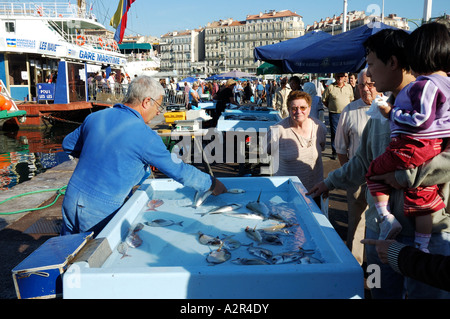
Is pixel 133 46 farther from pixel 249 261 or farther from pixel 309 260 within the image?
pixel 309 260

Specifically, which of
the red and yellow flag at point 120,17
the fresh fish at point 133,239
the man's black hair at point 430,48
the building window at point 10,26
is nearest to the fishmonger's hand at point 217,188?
the fresh fish at point 133,239

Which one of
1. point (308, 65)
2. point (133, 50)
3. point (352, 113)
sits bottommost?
point (352, 113)

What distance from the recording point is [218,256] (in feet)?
6.63

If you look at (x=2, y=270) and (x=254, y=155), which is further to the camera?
(x=254, y=155)

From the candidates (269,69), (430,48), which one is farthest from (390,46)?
(269,69)

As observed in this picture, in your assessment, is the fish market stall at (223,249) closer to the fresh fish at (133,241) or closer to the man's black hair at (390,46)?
the fresh fish at (133,241)

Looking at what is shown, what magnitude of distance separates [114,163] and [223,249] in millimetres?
1091

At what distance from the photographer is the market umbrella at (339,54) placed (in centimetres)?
611

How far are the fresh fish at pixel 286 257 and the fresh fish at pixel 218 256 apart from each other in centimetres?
26

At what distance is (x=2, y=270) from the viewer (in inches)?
156

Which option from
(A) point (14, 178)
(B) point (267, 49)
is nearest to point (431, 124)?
(B) point (267, 49)

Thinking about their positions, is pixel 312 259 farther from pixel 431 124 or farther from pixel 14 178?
pixel 14 178
